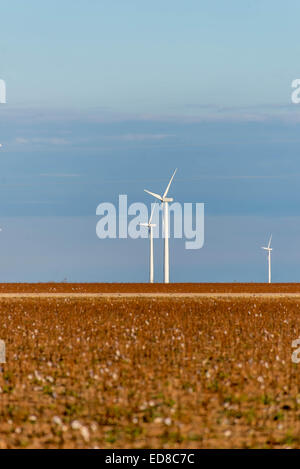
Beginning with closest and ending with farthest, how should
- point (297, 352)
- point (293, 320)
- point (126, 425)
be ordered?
1. point (126, 425)
2. point (297, 352)
3. point (293, 320)

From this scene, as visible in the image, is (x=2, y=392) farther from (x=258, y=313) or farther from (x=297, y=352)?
(x=258, y=313)

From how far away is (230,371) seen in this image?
2081cm

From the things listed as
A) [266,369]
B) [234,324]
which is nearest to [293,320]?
[234,324]

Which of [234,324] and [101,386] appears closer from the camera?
[101,386]

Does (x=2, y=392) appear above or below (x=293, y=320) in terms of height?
below

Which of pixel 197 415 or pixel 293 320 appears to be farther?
pixel 293 320

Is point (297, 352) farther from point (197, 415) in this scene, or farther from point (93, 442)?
point (93, 442)
